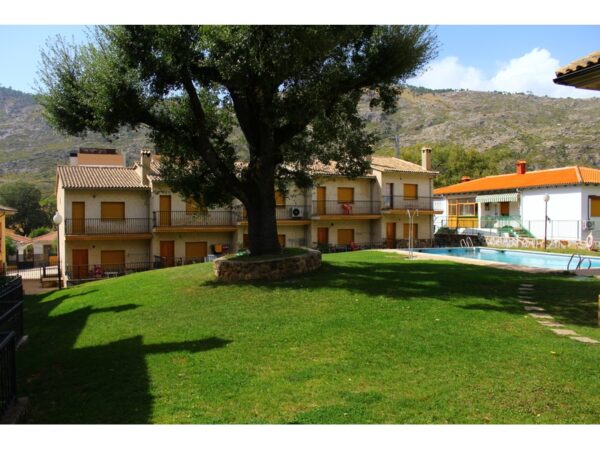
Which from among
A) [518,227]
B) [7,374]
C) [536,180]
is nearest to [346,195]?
[518,227]

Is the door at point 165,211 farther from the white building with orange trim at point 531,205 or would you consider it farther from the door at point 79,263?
the white building with orange trim at point 531,205

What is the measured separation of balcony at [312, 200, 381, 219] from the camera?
3262cm

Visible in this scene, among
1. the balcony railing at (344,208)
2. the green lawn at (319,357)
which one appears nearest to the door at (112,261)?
the balcony railing at (344,208)

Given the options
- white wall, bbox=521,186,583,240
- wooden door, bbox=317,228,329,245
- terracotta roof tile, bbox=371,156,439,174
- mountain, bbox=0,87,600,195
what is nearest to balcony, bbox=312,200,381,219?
wooden door, bbox=317,228,329,245

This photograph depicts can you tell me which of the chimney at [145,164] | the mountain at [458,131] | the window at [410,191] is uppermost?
the mountain at [458,131]

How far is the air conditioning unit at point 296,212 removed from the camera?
3173 centimetres

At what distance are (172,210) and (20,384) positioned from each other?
23.9 m

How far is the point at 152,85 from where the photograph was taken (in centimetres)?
1292

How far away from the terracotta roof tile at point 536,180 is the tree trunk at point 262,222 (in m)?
23.1

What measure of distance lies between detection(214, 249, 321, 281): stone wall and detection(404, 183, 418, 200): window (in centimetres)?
2309

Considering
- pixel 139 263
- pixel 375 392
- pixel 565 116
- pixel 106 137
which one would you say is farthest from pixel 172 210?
pixel 565 116

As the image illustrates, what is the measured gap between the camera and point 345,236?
34.1 m

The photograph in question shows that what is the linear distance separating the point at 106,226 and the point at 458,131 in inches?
3112

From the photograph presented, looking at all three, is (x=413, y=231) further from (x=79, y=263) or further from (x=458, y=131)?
(x=458, y=131)
